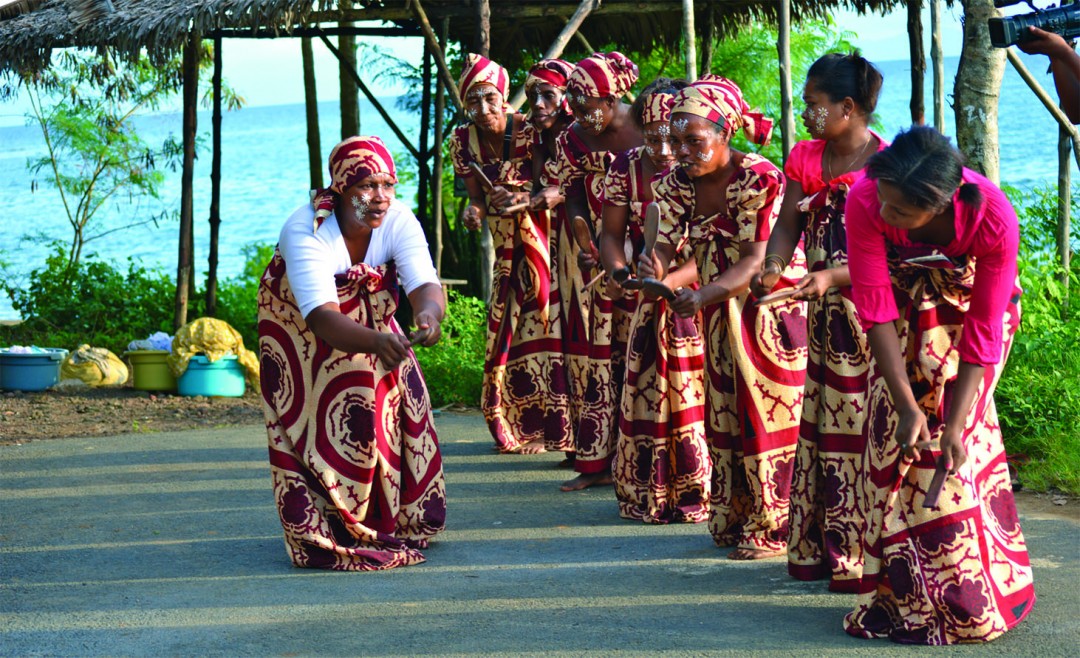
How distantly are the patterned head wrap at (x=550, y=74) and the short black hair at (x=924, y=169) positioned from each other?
126 inches

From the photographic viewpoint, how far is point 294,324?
17.0ft

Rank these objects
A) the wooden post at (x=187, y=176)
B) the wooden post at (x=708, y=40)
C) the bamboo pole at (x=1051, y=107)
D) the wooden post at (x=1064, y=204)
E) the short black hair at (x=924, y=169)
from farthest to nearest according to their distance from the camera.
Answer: the wooden post at (x=708, y=40) → the wooden post at (x=187, y=176) → the wooden post at (x=1064, y=204) → the bamboo pole at (x=1051, y=107) → the short black hair at (x=924, y=169)

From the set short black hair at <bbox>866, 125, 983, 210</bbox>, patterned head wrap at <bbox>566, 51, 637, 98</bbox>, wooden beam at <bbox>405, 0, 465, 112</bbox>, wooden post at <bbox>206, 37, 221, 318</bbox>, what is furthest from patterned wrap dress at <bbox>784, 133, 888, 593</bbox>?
wooden post at <bbox>206, 37, 221, 318</bbox>

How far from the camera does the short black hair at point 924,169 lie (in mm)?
3703

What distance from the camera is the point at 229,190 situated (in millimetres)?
60844

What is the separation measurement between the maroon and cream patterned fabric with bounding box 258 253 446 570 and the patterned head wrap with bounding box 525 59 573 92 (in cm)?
Result: 193

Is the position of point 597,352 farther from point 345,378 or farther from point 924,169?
point 924,169

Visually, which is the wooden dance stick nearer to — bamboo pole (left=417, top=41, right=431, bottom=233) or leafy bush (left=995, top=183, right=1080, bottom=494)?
leafy bush (left=995, top=183, right=1080, bottom=494)

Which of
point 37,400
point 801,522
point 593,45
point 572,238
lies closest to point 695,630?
point 801,522

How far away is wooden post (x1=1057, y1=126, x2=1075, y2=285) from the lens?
295 inches

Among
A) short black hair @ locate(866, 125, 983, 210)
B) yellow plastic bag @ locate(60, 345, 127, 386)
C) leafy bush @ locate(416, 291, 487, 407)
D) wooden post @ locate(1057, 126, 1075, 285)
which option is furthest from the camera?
yellow plastic bag @ locate(60, 345, 127, 386)

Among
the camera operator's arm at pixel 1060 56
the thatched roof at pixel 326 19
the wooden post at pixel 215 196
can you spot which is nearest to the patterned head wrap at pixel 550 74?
the camera operator's arm at pixel 1060 56

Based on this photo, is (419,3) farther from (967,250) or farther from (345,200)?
(967,250)

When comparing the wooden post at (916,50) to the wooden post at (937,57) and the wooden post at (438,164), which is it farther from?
the wooden post at (438,164)
